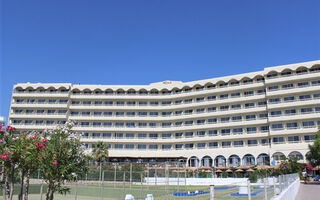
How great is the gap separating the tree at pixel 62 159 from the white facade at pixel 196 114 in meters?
49.8

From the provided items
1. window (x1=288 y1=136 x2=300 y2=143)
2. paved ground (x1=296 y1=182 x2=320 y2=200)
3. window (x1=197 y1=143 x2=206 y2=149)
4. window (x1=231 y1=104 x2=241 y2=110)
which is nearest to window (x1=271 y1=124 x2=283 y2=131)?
window (x1=288 y1=136 x2=300 y2=143)

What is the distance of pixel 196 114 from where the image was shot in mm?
66125

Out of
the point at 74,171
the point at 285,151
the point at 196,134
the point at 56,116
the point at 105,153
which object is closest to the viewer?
the point at 74,171

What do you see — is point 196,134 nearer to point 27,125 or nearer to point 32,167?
point 27,125

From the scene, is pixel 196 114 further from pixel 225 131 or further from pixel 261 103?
pixel 261 103

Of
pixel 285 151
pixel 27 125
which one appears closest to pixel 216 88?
pixel 285 151

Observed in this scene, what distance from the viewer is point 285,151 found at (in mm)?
53438

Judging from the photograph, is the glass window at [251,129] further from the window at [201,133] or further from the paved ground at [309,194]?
the paved ground at [309,194]

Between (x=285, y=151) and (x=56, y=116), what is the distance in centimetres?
5168

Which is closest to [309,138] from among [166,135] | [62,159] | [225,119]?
[225,119]

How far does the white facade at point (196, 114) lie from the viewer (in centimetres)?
5562

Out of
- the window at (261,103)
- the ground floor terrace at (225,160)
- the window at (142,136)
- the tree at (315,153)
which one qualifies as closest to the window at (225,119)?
the window at (261,103)

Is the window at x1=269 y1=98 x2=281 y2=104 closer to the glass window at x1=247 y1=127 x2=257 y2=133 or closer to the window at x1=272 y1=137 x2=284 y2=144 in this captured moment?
the glass window at x1=247 y1=127 x2=257 y2=133

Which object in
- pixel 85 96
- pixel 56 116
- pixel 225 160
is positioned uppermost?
pixel 85 96
